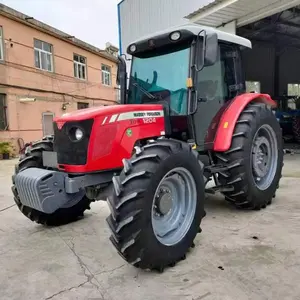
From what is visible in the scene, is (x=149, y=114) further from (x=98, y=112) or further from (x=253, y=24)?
(x=253, y=24)

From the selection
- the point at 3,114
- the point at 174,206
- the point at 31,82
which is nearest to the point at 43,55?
the point at 31,82

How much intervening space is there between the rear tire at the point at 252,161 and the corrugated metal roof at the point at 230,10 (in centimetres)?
391

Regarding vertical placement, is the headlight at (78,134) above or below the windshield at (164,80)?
below

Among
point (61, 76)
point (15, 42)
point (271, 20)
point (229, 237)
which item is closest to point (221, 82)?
point (229, 237)

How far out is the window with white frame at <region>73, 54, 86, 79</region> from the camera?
52.4ft

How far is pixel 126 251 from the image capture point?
230 cm

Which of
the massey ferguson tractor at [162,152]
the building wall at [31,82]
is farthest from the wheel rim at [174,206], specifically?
the building wall at [31,82]

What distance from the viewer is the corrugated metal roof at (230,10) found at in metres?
6.82

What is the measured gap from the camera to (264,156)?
4238 millimetres

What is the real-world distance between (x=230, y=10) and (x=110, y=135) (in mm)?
5791

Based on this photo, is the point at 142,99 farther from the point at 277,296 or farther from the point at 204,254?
the point at 277,296

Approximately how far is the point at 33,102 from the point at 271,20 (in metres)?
9.77

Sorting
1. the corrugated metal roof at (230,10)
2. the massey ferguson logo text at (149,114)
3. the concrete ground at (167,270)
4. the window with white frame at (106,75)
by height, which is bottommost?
the concrete ground at (167,270)

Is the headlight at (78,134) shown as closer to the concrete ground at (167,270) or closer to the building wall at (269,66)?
the concrete ground at (167,270)
